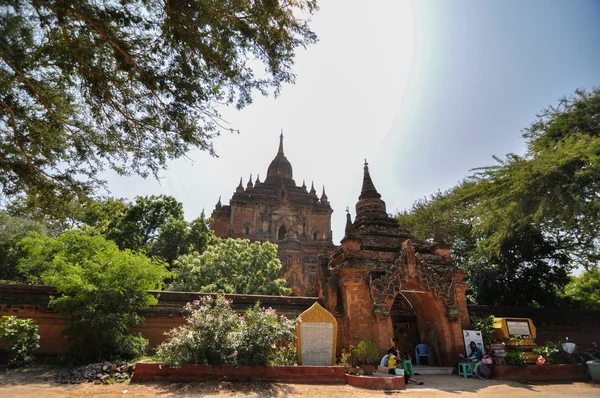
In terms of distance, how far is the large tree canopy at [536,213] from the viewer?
12.0 meters

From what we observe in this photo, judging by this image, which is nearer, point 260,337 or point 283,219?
point 260,337

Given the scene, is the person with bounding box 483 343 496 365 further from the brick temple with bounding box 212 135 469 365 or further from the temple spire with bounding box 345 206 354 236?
the temple spire with bounding box 345 206 354 236

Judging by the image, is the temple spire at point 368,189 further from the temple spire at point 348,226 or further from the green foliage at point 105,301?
the green foliage at point 105,301

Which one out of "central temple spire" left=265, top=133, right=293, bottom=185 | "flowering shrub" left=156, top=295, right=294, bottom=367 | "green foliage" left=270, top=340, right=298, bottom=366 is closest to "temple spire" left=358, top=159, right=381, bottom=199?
"green foliage" left=270, top=340, right=298, bottom=366

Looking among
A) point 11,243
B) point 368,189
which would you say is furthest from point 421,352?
point 11,243

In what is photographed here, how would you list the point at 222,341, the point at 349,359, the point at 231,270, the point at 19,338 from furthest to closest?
the point at 231,270
the point at 349,359
the point at 19,338
the point at 222,341

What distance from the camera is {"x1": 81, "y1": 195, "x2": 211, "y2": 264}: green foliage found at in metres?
20.6

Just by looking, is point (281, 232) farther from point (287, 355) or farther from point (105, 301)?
point (105, 301)

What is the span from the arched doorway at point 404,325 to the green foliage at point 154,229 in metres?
12.3

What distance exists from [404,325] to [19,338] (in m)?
12.1

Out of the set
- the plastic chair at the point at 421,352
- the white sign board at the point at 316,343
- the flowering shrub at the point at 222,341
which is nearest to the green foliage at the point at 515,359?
the plastic chair at the point at 421,352

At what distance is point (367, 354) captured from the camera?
952cm

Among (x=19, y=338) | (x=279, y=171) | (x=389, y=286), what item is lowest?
(x=19, y=338)

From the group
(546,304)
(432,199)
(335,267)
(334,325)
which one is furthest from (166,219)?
(546,304)
